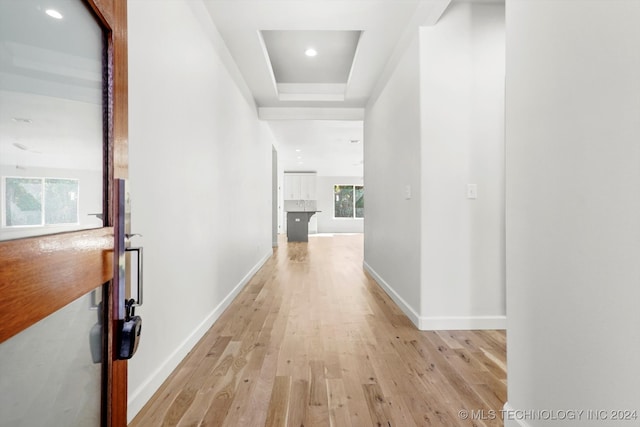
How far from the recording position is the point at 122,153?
0.96 meters

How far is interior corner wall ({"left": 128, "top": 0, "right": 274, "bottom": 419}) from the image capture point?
1594mm

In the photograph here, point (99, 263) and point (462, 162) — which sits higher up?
point (462, 162)

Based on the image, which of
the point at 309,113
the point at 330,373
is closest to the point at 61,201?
the point at 330,373

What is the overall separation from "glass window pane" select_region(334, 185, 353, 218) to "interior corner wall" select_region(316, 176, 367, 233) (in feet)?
0.56

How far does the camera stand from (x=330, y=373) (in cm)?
191

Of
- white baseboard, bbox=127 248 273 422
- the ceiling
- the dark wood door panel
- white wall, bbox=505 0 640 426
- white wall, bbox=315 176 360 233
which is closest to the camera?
the dark wood door panel

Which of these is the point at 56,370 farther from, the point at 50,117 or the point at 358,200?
the point at 358,200

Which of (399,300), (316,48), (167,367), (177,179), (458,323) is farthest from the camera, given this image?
(316,48)

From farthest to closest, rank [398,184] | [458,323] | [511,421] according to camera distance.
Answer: [398,184] < [458,323] < [511,421]

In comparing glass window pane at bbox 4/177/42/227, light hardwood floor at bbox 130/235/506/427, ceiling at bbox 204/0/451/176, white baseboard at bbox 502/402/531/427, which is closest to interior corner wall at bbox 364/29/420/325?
ceiling at bbox 204/0/451/176

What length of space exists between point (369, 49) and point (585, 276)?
2907 millimetres

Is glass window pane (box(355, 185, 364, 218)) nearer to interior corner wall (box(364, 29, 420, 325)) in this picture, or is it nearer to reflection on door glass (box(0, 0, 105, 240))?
interior corner wall (box(364, 29, 420, 325))

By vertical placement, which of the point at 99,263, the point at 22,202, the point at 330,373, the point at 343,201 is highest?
the point at 343,201

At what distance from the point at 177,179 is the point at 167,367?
3.58 feet
